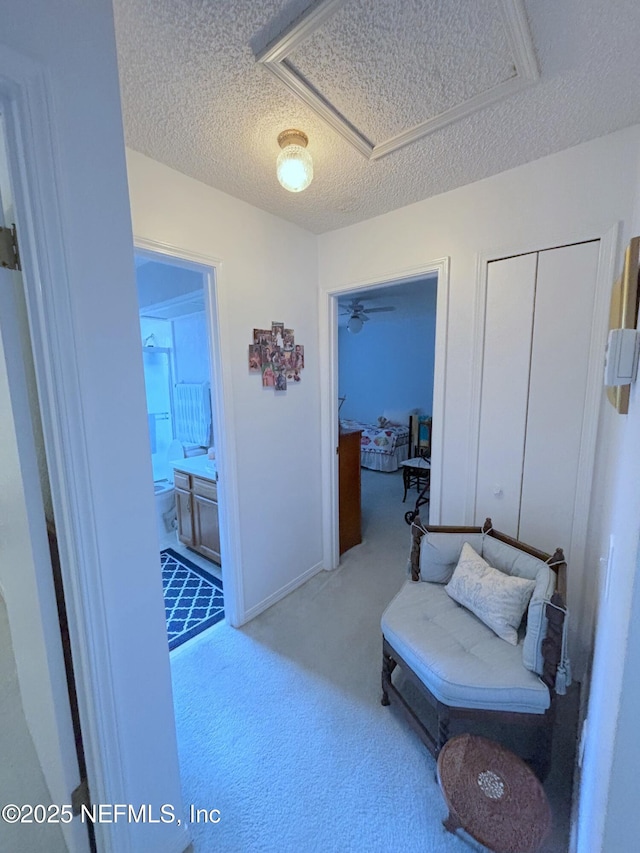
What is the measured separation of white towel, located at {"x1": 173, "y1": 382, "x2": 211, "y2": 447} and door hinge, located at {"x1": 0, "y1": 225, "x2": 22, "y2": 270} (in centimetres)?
285

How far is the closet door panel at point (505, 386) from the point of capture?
1.82 m

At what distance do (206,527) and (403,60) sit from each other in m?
2.85

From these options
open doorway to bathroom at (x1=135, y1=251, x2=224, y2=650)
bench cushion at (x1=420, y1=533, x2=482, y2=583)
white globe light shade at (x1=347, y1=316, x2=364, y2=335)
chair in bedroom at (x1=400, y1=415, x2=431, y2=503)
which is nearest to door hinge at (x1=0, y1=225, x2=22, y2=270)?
open doorway to bathroom at (x1=135, y1=251, x2=224, y2=650)

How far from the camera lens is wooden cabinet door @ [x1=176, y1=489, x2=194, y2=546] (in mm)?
2936

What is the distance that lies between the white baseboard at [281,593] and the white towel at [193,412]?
175 cm

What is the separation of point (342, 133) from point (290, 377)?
1.33 metres

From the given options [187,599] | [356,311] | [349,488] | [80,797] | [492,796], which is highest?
[356,311]

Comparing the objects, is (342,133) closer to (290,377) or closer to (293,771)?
(290,377)

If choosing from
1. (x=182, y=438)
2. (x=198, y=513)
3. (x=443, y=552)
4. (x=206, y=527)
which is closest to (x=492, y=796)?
(x=443, y=552)

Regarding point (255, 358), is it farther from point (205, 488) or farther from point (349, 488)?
point (349, 488)

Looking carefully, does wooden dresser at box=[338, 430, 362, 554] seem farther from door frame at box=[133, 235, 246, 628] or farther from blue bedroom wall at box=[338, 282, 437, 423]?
blue bedroom wall at box=[338, 282, 437, 423]

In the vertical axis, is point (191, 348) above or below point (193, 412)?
above

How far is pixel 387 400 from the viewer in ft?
21.4

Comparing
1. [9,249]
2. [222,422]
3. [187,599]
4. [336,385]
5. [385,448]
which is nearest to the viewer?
[9,249]
